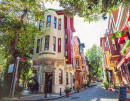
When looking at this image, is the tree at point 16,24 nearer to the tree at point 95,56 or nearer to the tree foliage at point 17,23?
the tree foliage at point 17,23

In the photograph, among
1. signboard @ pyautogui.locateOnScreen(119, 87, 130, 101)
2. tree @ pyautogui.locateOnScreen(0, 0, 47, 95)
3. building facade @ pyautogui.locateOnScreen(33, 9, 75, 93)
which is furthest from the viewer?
building facade @ pyautogui.locateOnScreen(33, 9, 75, 93)

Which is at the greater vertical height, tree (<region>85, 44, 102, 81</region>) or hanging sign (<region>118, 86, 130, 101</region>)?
tree (<region>85, 44, 102, 81</region>)

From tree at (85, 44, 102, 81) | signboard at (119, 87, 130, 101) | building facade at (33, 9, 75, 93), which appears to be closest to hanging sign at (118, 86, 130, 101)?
signboard at (119, 87, 130, 101)

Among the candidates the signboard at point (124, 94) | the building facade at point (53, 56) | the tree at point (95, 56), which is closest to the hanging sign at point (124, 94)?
the signboard at point (124, 94)

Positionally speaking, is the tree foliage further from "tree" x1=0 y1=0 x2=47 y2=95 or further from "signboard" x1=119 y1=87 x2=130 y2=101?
"signboard" x1=119 y1=87 x2=130 y2=101

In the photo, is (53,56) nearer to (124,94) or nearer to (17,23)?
(17,23)

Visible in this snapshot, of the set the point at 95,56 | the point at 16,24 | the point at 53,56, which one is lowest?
the point at 53,56

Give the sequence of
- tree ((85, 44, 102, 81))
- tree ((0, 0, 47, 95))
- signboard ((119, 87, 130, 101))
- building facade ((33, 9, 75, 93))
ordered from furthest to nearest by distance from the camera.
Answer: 1. tree ((85, 44, 102, 81))
2. building facade ((33, 9, 75, 93))
3. tree ((0, 0, 47, 95))
4. signboard ((119, 87, 130, 101))

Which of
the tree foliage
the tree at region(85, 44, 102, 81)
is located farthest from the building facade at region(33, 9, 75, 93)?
the tree at region(85, 44, 102, 81)

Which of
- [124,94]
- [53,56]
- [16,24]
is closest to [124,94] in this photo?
[124,94]

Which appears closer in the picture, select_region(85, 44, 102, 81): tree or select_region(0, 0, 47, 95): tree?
select_region(0, 0, 47, 95): tree

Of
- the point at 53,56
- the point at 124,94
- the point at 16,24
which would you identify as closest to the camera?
the point at 124,94

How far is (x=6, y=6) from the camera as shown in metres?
11.8

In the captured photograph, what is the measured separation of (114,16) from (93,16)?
7.31 meters
